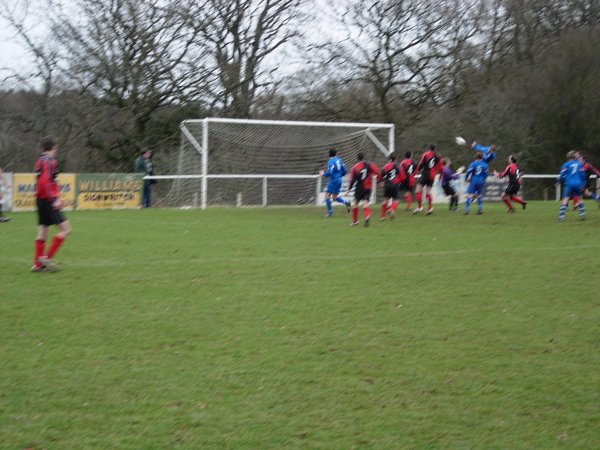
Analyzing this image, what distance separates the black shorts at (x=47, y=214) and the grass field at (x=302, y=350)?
75cm

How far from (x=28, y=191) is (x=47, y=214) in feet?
50.0

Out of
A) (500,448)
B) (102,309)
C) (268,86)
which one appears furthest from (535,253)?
(268,86)

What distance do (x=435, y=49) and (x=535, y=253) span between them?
28.3 m

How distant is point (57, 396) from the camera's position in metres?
5.84

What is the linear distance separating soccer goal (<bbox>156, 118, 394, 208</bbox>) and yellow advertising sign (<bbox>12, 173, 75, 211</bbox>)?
317cm

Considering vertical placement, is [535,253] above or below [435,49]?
below

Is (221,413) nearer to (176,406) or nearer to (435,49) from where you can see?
(176,406)

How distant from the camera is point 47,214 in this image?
1160 cm

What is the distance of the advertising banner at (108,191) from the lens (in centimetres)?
2712

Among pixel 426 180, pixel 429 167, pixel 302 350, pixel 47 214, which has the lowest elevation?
pixel 302 350

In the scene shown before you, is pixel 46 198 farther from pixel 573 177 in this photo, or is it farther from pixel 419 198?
pixel 419 198

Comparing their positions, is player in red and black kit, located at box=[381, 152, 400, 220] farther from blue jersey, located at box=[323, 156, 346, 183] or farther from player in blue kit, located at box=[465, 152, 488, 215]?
player in blue kit, located at box=[465, 152, 488, 215]

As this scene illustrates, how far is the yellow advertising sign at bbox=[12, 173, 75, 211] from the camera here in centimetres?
2580

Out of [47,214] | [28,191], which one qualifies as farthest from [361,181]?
[28,191]
